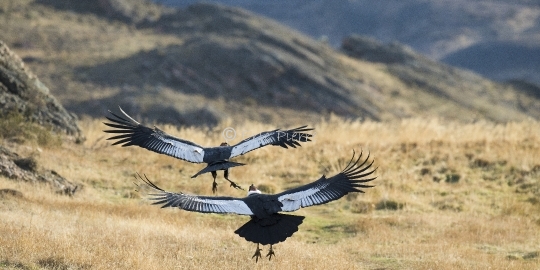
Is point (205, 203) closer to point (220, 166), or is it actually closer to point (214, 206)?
point (214, 206)

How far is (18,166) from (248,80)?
A: 161 feet

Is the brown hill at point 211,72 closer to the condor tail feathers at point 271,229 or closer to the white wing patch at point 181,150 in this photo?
the white wing patch at point 181,150

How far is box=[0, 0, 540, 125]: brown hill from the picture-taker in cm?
5809

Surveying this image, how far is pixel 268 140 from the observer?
38.9ft

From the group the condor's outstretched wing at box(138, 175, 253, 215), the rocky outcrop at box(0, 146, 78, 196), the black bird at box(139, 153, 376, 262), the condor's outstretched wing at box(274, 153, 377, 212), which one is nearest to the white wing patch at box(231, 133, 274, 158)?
the black bird at box(139, 153, 376, 262)

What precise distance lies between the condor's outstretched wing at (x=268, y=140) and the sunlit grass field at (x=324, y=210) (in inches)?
70.4

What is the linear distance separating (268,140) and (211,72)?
54.6 metres

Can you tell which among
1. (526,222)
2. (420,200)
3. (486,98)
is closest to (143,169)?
(420,200)

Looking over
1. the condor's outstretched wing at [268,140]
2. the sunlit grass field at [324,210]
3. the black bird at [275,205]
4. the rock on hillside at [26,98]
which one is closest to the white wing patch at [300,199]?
the black bird at [275,205]

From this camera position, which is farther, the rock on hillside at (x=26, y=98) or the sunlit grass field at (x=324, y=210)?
the rock on hillside at (x=26, y=98)

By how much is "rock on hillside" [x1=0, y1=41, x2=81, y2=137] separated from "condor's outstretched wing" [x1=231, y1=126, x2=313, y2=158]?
11666 millimetres

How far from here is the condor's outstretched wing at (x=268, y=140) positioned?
11367mm

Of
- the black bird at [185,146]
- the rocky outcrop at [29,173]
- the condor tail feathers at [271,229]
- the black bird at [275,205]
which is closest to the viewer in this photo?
the black bird at [275,205]

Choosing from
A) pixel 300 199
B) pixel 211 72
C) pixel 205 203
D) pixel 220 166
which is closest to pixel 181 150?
pixel 220 166
